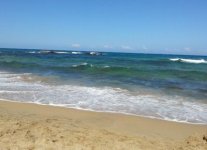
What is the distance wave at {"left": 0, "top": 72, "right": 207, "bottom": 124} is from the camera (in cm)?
849

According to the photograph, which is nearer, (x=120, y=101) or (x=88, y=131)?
(x=88, y=131)

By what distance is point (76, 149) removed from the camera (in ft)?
16.3

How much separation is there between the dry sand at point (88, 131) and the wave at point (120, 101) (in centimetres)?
75

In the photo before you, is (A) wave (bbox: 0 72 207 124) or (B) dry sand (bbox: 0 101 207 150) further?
(A) wave (bbox: 0 72 207 124)

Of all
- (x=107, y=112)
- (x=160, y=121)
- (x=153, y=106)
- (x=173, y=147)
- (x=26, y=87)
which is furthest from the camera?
(x=26, y=87)

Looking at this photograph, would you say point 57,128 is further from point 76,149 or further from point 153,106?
point 153,106

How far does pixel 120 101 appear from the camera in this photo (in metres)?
9.99

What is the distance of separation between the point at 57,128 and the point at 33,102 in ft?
11.8

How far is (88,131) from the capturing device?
6.05 m

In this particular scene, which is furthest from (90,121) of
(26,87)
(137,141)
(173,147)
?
(26,87)

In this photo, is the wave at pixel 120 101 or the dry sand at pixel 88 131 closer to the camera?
the dry sand at pixel 88 131

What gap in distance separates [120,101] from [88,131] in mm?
4041

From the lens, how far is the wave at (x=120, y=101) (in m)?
8.49

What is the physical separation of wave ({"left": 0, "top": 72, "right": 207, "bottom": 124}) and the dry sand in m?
0.75
